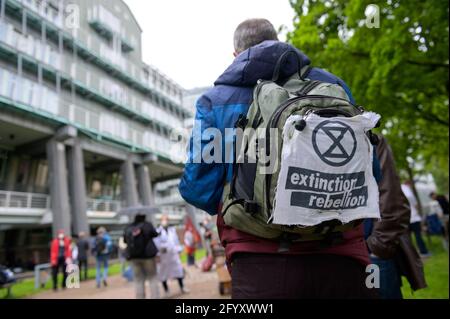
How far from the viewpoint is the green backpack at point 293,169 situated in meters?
1.47

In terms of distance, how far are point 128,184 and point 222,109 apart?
26582 mm

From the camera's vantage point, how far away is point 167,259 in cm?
951

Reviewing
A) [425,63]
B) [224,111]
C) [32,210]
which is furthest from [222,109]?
[32,210]

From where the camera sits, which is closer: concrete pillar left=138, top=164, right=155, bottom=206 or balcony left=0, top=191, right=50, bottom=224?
balcony left=0, top=191, right=50, bottom=224

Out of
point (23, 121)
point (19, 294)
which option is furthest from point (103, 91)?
point (19, 294)

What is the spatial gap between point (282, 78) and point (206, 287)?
29.4ft

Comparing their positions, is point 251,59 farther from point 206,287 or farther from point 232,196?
point 206,287

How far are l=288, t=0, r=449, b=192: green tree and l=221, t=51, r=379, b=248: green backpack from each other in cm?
515

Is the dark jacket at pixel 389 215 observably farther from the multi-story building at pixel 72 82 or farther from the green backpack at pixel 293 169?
the multi-story building at pixel 72 82

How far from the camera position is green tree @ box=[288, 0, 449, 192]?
630 centimetres

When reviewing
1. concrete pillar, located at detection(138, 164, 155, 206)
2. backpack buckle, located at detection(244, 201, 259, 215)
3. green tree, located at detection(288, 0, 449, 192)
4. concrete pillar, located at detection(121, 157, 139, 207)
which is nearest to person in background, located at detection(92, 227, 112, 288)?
green tree, located at detection(288, 0, 449, 192)

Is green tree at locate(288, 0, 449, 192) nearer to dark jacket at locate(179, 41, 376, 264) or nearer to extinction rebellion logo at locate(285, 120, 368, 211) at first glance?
dark jacket at locate(179, 41, 376, 264)

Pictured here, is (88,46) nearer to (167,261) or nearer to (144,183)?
(167,261)

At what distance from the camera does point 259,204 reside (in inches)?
60.5
